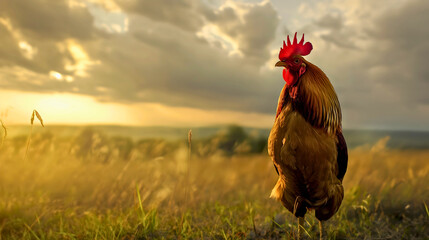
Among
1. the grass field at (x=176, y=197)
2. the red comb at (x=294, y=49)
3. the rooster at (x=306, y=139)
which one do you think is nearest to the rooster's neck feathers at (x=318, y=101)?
the rooster at (x=306, y=139)

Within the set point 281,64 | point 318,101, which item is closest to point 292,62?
point 281,64

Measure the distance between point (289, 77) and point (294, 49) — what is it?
0.31 metres

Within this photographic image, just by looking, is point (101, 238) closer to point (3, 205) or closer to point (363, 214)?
point (3, 205)

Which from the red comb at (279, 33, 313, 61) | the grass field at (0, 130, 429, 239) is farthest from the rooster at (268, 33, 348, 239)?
the grass field at (0, 130, 429, 239)

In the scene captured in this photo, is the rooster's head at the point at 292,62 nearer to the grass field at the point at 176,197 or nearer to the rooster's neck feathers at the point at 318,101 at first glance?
the rooster's neck feathers at the point at 318,101

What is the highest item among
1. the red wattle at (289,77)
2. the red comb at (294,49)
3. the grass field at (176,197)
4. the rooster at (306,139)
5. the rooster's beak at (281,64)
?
the red comb at (294,49)

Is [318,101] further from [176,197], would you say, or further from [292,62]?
[176,197]

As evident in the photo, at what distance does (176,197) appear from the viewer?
5.33 m

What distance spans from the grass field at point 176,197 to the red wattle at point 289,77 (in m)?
1.33

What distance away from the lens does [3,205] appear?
3957mm

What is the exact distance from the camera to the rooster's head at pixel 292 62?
2.75 metres

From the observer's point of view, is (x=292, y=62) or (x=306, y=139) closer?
(x=306, y=139)

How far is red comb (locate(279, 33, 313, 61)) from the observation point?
9.31 ft

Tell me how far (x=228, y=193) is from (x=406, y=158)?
465 cm
